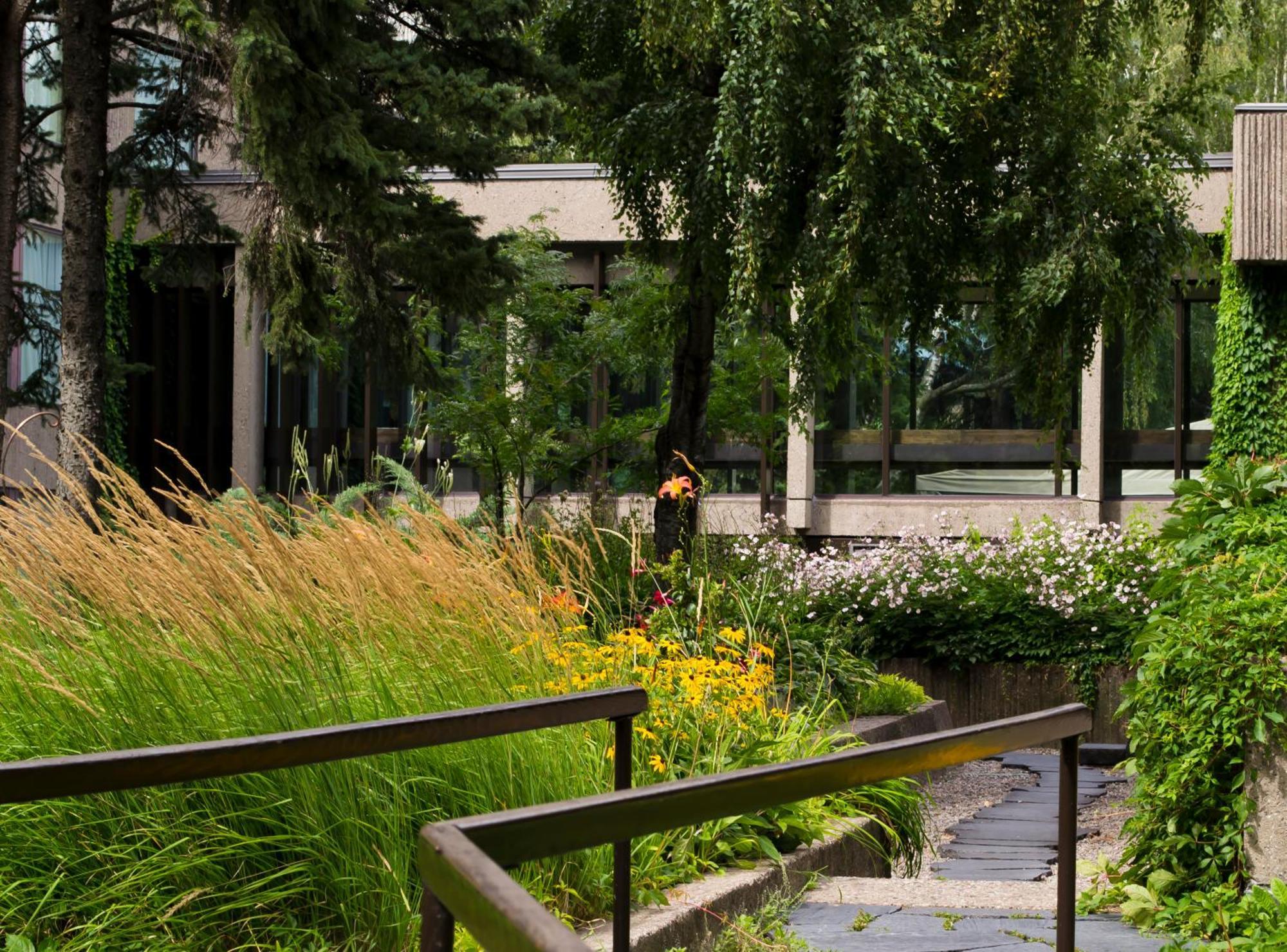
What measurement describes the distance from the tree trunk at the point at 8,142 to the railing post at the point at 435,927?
12282mm

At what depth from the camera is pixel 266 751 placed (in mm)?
2260

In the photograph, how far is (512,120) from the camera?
36.3 ft

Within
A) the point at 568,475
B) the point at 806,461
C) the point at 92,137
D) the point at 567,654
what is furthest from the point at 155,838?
the point at 806,461

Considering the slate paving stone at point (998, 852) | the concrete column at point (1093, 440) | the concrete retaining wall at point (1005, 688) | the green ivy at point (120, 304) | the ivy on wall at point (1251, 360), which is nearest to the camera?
the slate paving stone at point (998, 852)

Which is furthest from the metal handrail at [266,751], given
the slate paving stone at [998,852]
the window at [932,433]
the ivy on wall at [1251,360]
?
the window at [932,433]

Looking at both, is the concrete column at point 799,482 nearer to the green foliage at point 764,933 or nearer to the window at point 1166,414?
the window at point 1166,414

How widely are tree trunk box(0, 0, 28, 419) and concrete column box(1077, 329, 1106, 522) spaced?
46.7 ft

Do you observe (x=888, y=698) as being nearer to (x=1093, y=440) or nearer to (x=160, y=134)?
(x=160, y=134)

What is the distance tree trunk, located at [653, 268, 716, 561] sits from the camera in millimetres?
13133

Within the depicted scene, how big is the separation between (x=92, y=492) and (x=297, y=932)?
998 centimetres

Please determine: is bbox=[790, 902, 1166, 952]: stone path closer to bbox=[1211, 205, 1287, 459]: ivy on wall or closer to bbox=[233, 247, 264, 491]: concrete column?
bbox=[1211, 205, 1287, 459]: ivy on wall

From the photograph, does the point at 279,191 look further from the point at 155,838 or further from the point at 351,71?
the point at 155,838

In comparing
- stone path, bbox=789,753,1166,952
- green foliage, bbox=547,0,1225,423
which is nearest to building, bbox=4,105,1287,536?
green foliage, bbox=547,0,1225,423

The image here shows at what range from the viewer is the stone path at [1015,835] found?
6.59 m
